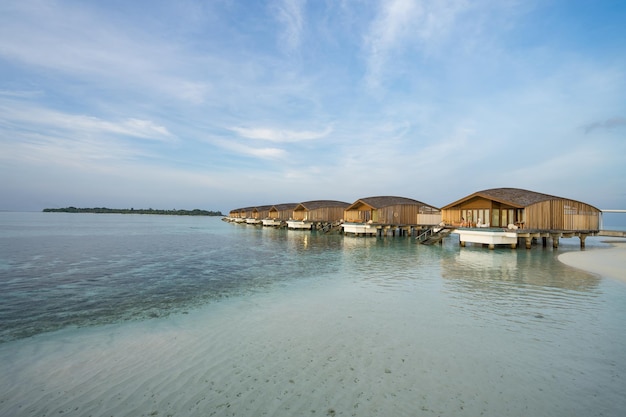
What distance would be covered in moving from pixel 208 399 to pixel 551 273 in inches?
634

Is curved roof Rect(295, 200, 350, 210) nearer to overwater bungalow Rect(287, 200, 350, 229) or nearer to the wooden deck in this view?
overwater bungalow Rect(287, 200, 350, 229)

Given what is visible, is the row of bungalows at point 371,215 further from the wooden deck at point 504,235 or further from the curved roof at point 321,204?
the wooden deck at point 504,235

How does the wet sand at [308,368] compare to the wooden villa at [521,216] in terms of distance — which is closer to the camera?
the wet sand at [308,368]

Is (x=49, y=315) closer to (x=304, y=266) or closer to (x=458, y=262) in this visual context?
(x=304, y=266)

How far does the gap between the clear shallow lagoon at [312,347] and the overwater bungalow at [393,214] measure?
1024 inches

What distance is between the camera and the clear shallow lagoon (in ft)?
14.1

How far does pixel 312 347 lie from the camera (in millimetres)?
6164

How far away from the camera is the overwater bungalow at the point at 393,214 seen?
3866cm

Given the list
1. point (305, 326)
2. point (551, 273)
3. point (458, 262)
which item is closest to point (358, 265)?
point (458, 262)

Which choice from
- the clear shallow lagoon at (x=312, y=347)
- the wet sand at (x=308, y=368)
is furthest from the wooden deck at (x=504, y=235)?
the wet sand at (x=308, y=368)

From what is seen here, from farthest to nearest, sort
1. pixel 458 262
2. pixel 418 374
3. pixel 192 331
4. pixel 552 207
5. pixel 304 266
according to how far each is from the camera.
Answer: pixel 552 207, pixel 458 262, pixel 304 266, pixel 192 331, pixel 418 374

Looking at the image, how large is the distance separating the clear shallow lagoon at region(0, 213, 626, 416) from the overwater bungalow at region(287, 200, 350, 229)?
127 ft

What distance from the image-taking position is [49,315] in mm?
8219

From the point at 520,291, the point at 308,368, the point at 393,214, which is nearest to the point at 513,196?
the point at 393,214
